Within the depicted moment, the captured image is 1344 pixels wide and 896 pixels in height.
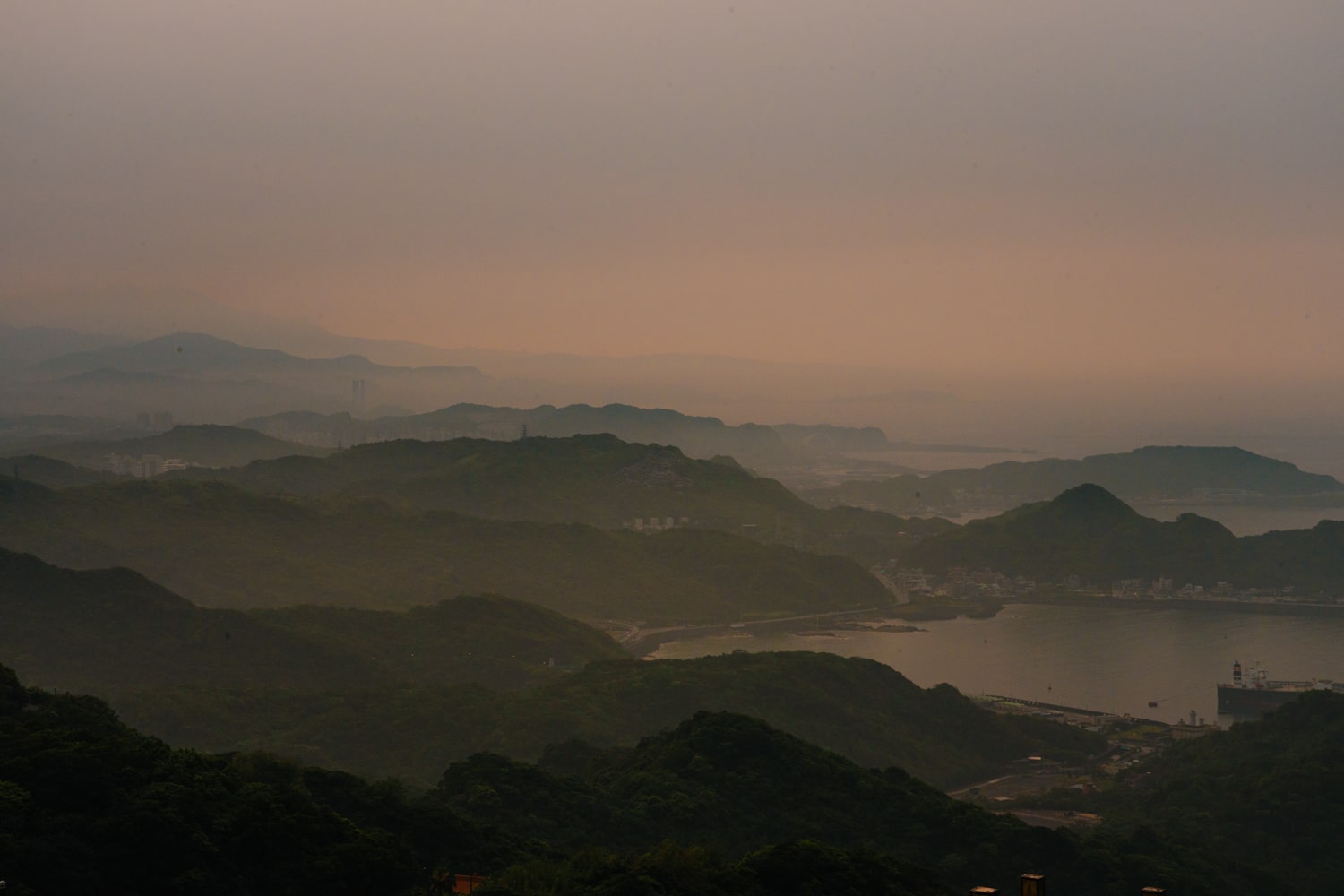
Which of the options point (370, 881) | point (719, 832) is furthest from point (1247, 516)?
point (370, 881)

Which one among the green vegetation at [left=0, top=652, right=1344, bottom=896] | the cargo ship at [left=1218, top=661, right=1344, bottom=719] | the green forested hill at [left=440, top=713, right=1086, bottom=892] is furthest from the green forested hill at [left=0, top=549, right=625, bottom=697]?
the cargo ship at [left=1218, top=661, right=1344, bottom=719]

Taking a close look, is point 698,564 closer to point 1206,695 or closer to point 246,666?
point 1206,695

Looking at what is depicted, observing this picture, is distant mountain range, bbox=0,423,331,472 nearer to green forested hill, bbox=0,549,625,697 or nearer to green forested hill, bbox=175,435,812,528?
green forested hill, bbox=175,435,812,528

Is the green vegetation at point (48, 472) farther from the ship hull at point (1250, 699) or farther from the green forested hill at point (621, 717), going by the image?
the ship hull at point (1250, 699)

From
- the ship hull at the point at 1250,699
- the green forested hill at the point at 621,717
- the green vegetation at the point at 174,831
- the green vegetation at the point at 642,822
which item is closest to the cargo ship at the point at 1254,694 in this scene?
the ship hull at the point at 1250,699

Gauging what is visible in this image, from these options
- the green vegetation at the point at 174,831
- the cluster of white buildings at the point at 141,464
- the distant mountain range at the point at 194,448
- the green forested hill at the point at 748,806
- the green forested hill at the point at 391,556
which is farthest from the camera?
the distant mountain range at the point at 194,448
